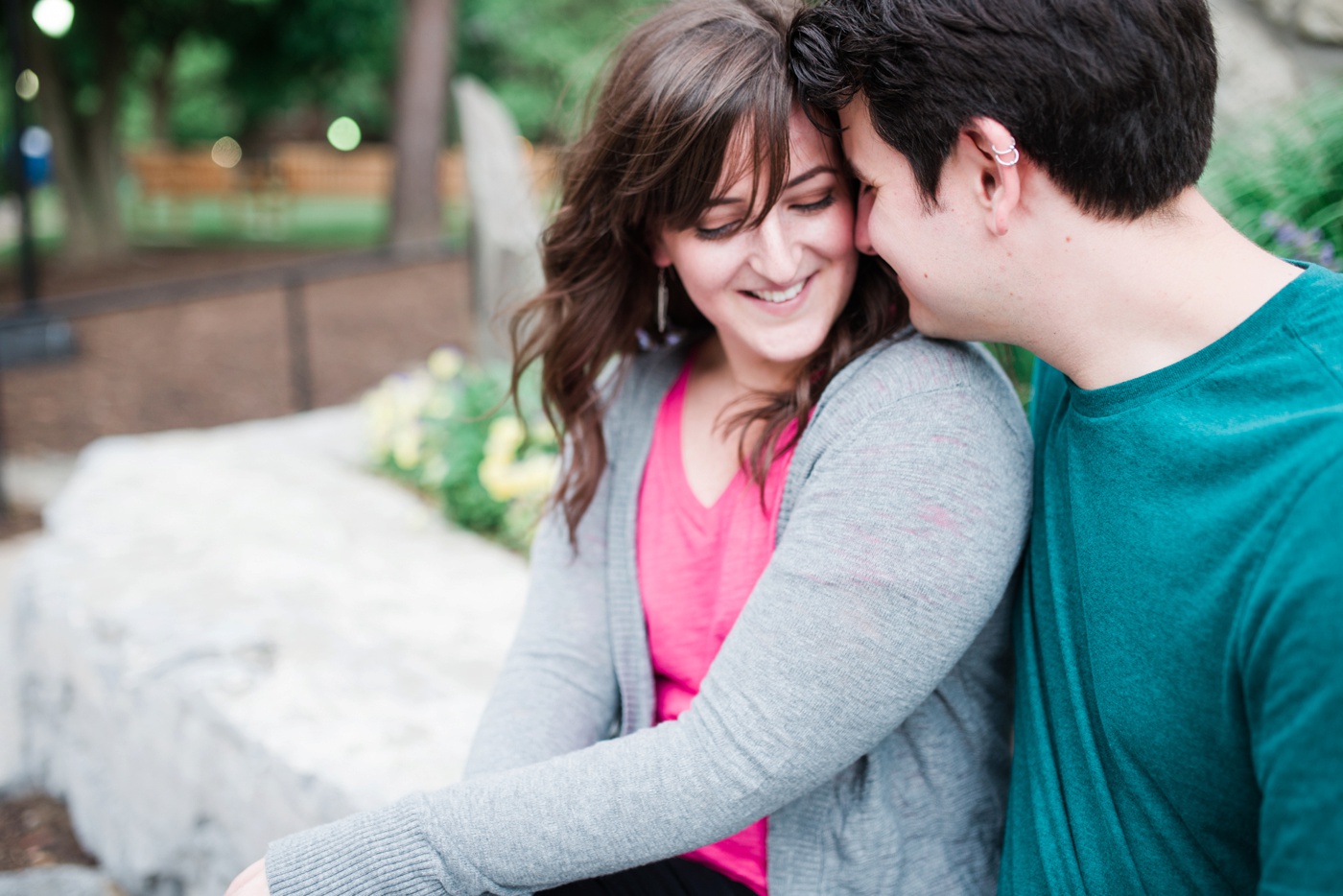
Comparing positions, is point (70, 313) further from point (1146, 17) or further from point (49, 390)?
point (1146, 17)

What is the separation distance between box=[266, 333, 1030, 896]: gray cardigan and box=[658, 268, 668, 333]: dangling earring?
1.80 feet

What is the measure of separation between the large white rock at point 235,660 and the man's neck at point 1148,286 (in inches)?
64.2

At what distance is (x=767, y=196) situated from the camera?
1.54 m

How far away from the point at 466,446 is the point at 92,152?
1497 centimetres

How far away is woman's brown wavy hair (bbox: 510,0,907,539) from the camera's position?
152cm

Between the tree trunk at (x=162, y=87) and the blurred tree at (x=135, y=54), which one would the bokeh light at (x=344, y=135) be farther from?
the blurred tree at (x=135, y=54)

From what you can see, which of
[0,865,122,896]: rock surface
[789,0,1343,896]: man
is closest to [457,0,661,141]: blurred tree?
[0,865,122,896]: rock surface

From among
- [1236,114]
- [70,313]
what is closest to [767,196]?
[1236,114]

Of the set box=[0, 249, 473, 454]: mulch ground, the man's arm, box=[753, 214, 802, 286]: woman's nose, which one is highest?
box=[753, 214, 802, 286]: woman's nose

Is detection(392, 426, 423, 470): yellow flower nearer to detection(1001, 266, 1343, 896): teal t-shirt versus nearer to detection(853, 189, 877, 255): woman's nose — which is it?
detection(853, 189, 877, 255): woman's nose

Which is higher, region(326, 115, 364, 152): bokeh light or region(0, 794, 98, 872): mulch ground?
region(0, 794, 98, 872): mulch ground

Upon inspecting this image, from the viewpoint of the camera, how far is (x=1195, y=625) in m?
1.12

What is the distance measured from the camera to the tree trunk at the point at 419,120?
1284cm

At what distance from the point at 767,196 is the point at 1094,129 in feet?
1.58
